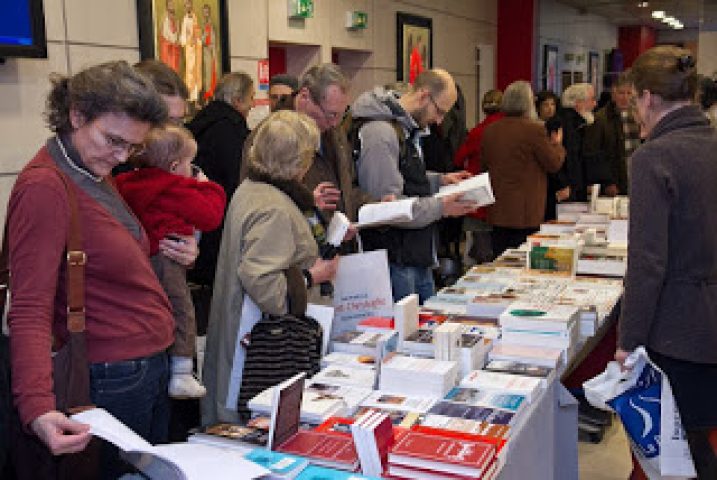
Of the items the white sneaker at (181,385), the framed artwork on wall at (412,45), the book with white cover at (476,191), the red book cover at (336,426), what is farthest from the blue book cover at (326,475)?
the framed artwork on wall at (412,45)

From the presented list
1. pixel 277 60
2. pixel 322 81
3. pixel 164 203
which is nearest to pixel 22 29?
pixel 322 81

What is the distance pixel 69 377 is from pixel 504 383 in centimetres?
109

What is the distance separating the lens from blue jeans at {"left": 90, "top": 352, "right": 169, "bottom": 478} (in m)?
1.68

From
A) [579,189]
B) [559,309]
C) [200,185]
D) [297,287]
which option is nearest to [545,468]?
[559,309]

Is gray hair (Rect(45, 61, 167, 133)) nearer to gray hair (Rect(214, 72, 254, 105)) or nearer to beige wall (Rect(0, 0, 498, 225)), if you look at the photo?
beige wall (Rect(0, 0, 498, 225))

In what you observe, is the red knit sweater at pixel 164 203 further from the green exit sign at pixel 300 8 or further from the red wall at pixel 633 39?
the red wall at pixel 633 39

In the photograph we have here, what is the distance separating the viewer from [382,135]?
10.5 feet

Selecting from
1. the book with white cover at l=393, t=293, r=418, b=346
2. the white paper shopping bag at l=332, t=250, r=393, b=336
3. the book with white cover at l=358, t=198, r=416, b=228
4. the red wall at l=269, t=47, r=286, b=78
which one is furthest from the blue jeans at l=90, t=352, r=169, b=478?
the red wall at l=269, t=47, r=286, b=78

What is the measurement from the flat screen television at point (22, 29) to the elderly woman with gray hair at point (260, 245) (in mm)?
1466

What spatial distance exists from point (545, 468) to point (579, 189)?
4.12 metres

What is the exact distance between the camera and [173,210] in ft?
6.92

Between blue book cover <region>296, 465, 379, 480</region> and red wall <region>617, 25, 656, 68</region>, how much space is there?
8.03 meters

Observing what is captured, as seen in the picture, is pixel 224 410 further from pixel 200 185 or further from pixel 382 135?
pixel 382 135

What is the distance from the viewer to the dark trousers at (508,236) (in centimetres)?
502
